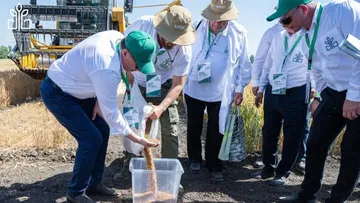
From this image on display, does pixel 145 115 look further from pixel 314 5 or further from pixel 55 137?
pixel 55 137

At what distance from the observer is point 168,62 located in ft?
10.8

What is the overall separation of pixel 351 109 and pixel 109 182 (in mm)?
2401

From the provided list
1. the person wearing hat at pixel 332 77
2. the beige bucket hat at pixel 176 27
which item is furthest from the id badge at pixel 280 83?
the beige bucket hat at pixel 176 27

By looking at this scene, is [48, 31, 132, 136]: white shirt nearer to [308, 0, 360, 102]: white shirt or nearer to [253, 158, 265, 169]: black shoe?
[308, 0, 360, 102]: white shirt

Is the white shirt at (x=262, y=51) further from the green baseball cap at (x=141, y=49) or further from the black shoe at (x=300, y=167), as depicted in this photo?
the green baseball cap at (x=141, y=49)

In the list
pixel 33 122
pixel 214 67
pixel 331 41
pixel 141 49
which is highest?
pixel 331 41

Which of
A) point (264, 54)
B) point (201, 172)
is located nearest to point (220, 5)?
point (264, 54)

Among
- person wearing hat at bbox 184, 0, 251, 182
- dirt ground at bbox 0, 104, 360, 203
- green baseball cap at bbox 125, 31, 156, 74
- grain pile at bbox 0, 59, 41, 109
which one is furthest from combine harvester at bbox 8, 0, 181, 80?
green baseball cap at bbox 125, 31, 156, 74

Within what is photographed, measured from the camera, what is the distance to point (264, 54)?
393 centimetres

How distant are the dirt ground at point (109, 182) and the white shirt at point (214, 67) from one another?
3.03ft

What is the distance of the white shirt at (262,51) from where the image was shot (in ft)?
12.6

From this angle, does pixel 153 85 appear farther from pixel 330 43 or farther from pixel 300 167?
pixel 300 167

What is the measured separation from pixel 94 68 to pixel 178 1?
6.40m

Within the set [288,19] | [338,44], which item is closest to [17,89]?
[288,19]
